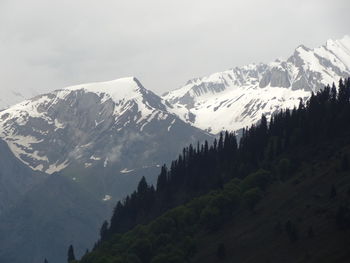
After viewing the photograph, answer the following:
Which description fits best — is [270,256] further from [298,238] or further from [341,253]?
[341,253]

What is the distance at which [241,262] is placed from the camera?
19675 cm

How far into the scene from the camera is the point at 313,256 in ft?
565

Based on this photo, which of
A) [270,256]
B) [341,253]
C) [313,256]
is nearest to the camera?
[341,253]

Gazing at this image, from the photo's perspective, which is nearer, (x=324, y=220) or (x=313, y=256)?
(x=313, y=256)

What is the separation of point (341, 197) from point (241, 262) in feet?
95.8

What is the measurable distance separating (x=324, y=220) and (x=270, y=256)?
15.2 m

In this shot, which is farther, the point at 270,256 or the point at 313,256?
the point at 270,256

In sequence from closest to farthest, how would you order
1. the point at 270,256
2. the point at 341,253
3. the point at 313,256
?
1. the point at 341,253
2. the point at 313,256
3. the point at 270,256

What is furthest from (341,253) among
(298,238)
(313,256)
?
(298,238)

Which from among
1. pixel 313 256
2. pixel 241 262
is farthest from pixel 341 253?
pixel 241 262

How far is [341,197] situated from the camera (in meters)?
199

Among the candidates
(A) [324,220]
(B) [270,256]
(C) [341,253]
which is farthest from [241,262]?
(C) [341,253]

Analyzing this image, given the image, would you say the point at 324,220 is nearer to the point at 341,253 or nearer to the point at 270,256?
the point at 270,256

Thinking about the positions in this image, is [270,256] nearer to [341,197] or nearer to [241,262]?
[241,262]
